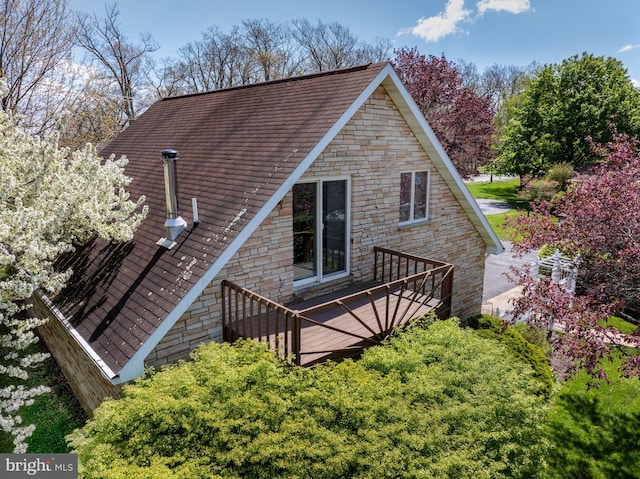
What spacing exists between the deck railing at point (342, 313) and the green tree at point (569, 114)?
29.4 meters

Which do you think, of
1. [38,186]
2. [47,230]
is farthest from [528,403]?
[38,186]

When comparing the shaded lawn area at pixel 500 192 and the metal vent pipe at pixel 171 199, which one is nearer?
the metal vent pipe at pixel 171 199

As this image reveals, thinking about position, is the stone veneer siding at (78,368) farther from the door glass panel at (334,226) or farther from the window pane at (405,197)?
the window pane at (405,197)

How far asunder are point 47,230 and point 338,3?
22121mm

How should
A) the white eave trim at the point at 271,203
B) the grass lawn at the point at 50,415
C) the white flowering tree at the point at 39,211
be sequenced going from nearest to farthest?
the white eave trim at the point at 271,203
the white flowering tree at the point at 39,211
the grass lawn at the point at 50,415

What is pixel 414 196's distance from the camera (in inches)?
404

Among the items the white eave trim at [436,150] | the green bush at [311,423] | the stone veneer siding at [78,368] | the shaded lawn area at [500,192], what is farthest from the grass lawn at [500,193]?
the stone veneer siding at [78,368]

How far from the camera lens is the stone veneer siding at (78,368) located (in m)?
6.61

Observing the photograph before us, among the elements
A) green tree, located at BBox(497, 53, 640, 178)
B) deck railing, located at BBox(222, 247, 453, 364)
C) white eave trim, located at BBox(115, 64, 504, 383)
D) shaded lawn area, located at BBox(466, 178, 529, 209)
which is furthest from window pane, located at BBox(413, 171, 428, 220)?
green tree, located at BBox(497, 53, 640, 178)

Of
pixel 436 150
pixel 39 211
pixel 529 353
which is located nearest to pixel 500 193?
pixel 436 150

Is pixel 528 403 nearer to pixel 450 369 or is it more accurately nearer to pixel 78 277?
pixel 450 369

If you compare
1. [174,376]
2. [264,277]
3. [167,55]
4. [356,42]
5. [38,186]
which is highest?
[356,42]

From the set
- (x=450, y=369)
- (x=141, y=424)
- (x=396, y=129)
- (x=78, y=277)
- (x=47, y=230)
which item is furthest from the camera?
(x=396, y=129)

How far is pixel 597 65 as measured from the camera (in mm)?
32500
